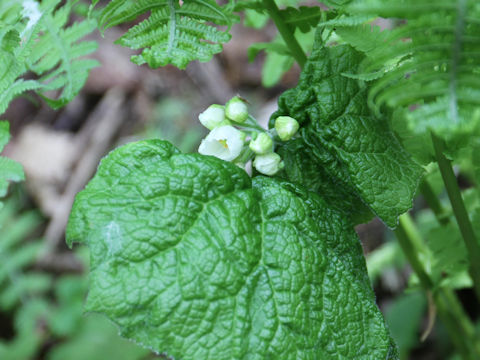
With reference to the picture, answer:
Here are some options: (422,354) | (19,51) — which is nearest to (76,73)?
(19,51)

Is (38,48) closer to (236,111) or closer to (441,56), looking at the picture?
(236,111)

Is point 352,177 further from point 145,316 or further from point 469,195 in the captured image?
point 469,195

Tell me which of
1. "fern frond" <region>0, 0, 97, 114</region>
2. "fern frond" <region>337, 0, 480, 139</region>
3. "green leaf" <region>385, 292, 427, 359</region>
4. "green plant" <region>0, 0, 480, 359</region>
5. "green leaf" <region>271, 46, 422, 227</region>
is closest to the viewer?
"fern frond" <region>337, 0, 480, 139</region>

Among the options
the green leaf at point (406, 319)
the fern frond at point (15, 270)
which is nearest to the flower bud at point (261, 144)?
the green leaf at point (406, 319)

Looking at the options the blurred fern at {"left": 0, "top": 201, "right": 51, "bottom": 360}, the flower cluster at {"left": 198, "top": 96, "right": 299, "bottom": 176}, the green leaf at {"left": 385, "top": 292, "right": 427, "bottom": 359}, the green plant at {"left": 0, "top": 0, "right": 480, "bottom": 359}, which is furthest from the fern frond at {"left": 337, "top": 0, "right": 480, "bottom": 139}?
the blurred fern at {"left": 0, "top": 201, "right": 51, "bottom": 360}

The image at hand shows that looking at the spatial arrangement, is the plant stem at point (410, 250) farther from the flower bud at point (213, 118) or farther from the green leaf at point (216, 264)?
the flower bud at point (213, 118)

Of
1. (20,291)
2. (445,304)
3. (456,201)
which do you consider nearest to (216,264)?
(456,201)

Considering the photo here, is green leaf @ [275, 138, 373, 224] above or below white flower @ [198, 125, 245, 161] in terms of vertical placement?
below

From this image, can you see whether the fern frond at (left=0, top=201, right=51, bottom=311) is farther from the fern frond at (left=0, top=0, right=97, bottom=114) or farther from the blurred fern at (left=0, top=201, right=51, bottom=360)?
the fern frond at (left=0, top=0, right=97, bottom=114)
